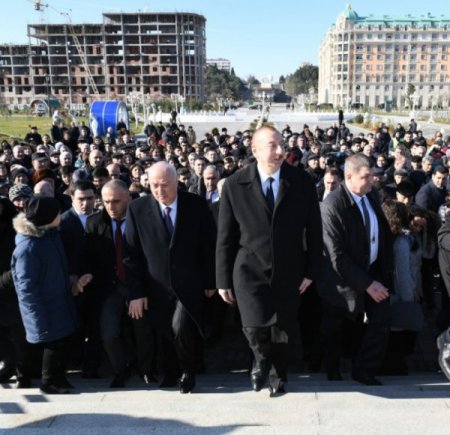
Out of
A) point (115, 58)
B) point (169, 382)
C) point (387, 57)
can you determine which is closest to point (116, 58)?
point (115, 58)

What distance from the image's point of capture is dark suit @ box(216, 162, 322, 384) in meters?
3.45

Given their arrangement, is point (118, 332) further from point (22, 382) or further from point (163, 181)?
point (163, 181)

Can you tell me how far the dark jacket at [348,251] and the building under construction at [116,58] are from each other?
313 feet

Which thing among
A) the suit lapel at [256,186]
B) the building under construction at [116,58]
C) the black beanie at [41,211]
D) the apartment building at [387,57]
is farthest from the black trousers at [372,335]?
the apartment building at [387,57]

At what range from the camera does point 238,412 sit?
3.05 meters

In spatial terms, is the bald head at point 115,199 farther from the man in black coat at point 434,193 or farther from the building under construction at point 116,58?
the building under construction at point 116,58

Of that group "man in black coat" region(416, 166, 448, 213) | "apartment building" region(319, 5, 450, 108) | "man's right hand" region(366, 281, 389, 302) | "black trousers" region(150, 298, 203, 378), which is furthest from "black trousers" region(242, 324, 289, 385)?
"apartment building" region(319, 5, 450, 108)

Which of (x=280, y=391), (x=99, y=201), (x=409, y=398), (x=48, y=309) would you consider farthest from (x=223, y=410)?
(x=99, y=201)

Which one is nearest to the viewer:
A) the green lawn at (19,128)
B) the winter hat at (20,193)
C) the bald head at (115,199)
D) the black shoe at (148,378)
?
the bald head at (115,199)

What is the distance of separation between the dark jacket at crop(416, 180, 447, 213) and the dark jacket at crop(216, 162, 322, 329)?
357 cm

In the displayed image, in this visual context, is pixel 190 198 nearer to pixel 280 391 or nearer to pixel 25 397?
pixel 280 391

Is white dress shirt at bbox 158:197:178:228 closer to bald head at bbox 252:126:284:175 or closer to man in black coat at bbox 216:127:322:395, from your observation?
man in black coat at bbox 216:127:322:395

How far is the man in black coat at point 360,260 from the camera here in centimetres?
391

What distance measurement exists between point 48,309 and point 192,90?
329ft
